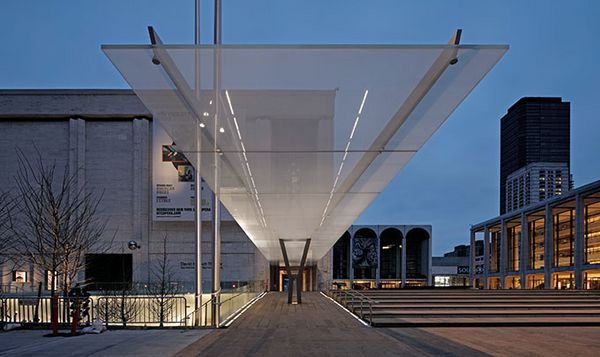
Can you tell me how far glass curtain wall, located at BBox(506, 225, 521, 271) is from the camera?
6372 centimetres

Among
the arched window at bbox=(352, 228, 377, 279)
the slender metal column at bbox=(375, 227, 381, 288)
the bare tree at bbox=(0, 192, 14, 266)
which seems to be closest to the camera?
the bare tree at bbox=(0, 192, 14, 266)

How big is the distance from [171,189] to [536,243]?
1486 inches

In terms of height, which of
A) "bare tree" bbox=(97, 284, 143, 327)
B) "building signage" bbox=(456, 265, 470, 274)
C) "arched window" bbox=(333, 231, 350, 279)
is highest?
"bare tree" bbox=(97, 284, 143, 327)

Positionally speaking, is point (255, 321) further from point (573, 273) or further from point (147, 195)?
point (573, 273)

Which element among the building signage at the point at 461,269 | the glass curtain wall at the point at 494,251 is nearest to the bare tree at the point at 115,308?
the glass curtain wall at the point at 494,251

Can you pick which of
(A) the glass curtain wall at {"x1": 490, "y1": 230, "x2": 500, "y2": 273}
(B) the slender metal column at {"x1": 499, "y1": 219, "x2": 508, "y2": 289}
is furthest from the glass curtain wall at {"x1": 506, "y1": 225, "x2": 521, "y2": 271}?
(A) the glass curtain wall at {"x1": 490, "y1": 230, "x2": 500, "y2": 273}

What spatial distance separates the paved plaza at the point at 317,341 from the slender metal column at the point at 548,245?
39431 mm

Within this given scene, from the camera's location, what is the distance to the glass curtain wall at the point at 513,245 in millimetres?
63719

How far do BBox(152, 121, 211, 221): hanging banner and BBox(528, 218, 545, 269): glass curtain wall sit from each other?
34684 millimetres

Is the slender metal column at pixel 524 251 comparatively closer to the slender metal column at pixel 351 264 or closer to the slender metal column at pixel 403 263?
the slender metal column at pixel 403 263

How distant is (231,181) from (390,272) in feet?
230

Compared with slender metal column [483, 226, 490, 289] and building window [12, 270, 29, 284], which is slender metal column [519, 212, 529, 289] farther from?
building window [12, 270, 29, 284]

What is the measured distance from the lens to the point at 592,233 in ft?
158

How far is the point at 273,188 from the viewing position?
46.8 ft
